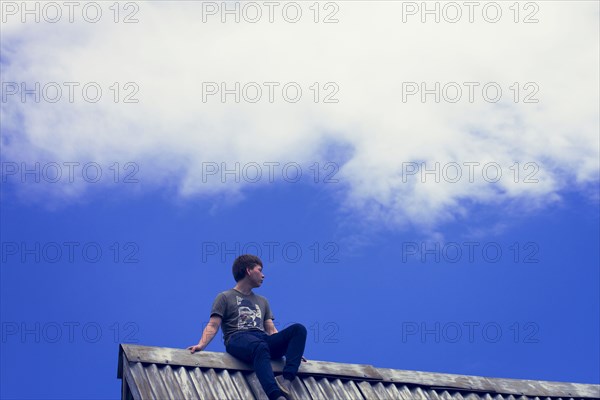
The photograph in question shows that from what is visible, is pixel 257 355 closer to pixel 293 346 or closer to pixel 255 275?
pixel 293 346

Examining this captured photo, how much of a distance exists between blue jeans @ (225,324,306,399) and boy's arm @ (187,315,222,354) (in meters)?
0.24

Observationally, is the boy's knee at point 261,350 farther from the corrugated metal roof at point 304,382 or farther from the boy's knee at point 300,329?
the boy's knee at point 300,329

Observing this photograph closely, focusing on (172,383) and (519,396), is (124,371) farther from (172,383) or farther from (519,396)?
(519,396)

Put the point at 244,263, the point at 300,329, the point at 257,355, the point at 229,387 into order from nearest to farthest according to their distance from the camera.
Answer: the point at 229,387 < the point at 257,355 < the point at 300,329 < the point at 244,263

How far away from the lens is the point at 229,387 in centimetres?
1223

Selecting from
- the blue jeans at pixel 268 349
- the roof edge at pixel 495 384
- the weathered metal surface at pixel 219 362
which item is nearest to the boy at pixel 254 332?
the blue jeans at pixel 268 349

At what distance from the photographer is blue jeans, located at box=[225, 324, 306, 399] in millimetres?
12317

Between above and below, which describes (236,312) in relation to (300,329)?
above

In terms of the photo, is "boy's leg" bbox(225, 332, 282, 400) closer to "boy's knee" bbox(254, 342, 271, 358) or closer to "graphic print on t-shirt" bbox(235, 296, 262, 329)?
"boy's knee" bbox(254, 342, 271, 358)

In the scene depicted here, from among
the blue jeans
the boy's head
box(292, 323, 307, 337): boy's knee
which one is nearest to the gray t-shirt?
the blue jeans

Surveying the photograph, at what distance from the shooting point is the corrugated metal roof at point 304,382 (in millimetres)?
12008

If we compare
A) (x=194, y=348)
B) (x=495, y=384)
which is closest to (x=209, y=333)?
(x=194, y=348)

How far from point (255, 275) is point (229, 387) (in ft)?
5.70

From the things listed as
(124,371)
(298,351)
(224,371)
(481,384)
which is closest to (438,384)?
(481,384)
